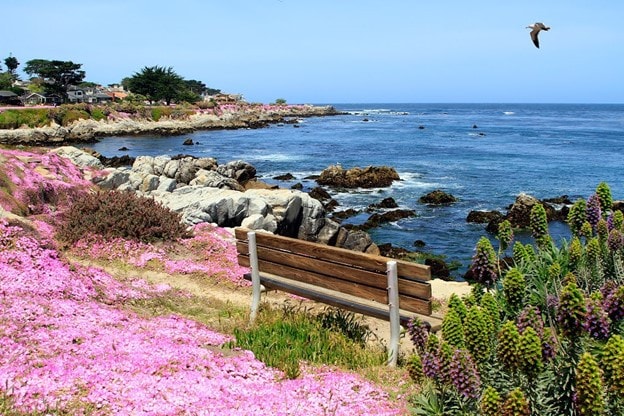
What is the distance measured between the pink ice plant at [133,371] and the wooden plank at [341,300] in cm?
Result: 96

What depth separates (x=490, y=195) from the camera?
33.0 metres

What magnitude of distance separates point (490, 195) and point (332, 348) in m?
28.6

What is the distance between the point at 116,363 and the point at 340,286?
2537 millimetres

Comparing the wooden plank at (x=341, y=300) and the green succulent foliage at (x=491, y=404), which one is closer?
the green succulent foliage at (x=491, y=404)

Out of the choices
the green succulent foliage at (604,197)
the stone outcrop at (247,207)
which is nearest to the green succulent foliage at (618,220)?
the green succulent foliage at (604,197)

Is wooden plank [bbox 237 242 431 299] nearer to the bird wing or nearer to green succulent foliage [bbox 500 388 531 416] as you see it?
green succulent foliage [bbox 500 388 531 416]

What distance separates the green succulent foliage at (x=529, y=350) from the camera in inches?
126

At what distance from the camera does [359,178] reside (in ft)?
118

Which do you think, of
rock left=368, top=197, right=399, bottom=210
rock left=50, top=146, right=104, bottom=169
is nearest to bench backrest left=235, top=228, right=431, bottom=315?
rock left=368, top=197, right=399, bottom=210

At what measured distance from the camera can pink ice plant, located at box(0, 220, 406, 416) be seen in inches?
185

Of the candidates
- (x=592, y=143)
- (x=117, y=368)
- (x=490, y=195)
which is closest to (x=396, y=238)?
(x=490, y=195)

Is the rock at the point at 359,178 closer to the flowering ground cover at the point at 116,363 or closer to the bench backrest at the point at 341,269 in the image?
the flowering ground cover at the point at 116,363

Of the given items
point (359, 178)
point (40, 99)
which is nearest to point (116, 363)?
point (359, 178)

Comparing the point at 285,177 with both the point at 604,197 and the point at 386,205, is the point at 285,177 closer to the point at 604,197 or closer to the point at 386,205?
the point at 386,205
